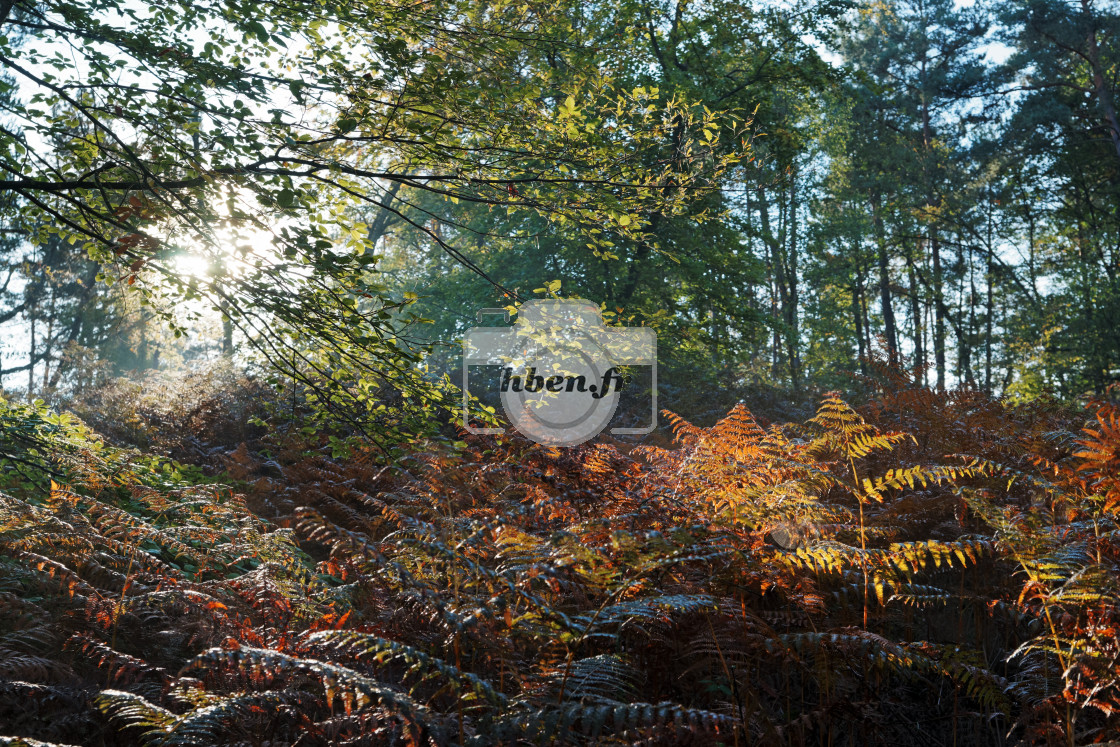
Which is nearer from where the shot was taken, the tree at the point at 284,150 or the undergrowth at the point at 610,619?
the undergrowth at the point at 610,619

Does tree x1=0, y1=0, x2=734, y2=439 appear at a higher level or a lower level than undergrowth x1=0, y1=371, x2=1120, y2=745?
higher

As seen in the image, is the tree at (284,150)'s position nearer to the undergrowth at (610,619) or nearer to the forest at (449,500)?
the forest at (449,500)

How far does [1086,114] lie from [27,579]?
78.9 feet

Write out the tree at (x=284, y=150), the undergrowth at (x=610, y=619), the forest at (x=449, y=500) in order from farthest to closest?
the tree at (x=284, y=150) < the forest at (x=449, y=500) < the undergrowth at (x=610, y=619)

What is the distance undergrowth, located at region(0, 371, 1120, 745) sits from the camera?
2.65 meters

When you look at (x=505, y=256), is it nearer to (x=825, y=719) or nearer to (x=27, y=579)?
(x=27, y=579)

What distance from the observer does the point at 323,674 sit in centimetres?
226

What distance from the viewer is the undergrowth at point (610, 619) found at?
265 cm

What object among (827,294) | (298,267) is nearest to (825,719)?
(298,267)

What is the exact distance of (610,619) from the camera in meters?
2.71

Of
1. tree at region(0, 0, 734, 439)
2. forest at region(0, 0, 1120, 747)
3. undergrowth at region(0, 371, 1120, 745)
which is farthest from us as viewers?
tree at region(0, 0, 734, 439)

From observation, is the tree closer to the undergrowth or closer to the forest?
the forest

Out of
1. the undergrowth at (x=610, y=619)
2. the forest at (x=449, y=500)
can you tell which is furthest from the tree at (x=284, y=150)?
the undergrowth at (x=610, y=619)

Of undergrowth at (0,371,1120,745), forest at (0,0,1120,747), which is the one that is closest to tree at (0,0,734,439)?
forest at (0,0,1120,747)
